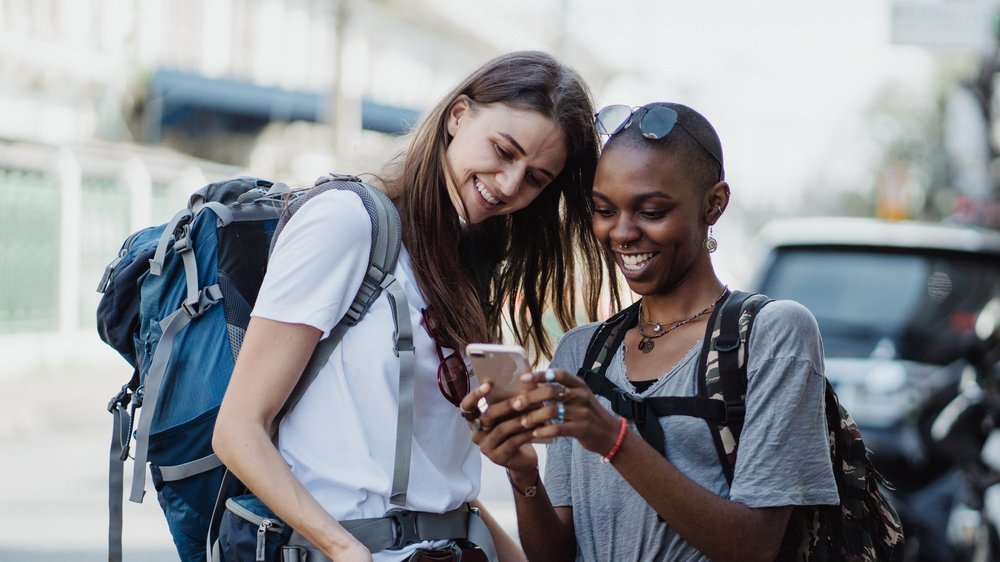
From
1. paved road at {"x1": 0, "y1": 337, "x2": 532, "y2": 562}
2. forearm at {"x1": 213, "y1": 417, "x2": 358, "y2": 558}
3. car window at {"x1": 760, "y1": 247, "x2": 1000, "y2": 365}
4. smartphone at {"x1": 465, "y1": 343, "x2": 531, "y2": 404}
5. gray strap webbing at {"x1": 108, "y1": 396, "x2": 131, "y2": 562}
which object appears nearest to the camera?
smartphone at {"x1": 465, "y1": 343, "x2": 531, "y2": 404}

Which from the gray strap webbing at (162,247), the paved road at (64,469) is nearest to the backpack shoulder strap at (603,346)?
the gray strap webbing at (162,247)

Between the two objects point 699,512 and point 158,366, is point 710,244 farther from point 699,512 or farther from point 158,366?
point 158,366

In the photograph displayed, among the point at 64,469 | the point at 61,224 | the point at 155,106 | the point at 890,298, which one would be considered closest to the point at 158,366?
the point at 890,298

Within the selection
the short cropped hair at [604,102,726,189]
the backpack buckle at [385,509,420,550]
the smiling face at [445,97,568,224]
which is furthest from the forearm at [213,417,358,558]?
the short cropped hair at [604,102,726,189]

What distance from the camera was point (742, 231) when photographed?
69375mm

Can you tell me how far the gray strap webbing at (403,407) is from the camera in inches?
94.7

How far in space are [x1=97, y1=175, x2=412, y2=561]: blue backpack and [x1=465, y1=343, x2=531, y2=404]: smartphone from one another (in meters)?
0.33

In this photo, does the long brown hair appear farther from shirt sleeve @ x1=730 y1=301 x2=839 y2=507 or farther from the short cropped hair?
shirt sleeve @ x1=730 y1=301 x2=839 y2=507

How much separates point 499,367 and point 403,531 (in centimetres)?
52

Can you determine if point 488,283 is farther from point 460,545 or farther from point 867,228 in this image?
point 867,228

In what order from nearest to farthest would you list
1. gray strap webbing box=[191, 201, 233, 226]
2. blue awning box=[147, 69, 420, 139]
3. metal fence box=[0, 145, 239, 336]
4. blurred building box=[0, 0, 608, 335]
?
gray strap webbing box=[191, 201, 233, 226] → metal fence box=[0, 145, 239, 336] → blurred building box=[0, 0, 608, 335] → blue awning box=[147, 69, 420, 139]

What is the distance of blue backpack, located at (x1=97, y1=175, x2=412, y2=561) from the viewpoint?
248 centimetres

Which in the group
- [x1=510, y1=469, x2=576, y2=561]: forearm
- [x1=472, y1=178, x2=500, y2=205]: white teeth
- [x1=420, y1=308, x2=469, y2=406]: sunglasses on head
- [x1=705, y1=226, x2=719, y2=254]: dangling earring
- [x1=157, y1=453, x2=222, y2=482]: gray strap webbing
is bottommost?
[x1=510, y1=469, x2=576, y2=561]: forearm

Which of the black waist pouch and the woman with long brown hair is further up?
the woman with long brown hair
